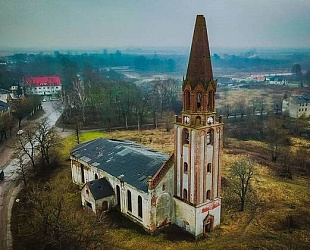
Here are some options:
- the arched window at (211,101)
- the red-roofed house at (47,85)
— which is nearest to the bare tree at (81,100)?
the red-roofed house at (47,85)

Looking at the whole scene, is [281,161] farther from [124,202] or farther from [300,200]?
[124,202]

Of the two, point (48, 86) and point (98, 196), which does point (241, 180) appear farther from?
point (48, 86)

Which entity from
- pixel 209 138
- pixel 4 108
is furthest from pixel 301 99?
pixel 4 108

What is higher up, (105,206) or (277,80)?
(277,80)

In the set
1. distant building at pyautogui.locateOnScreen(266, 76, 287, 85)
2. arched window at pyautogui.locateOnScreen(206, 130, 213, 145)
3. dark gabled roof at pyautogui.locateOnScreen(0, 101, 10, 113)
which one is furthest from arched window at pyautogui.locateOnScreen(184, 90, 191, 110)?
distant building at pyautogui.locateOnScreen(266, 76, 287, 85)

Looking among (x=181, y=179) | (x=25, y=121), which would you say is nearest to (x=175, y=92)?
(x=25, y=121)

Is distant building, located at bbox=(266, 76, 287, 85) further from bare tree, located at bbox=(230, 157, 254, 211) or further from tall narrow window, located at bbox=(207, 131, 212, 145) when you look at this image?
tall narrow window, located at bbox=(207, 131, 212, 145)

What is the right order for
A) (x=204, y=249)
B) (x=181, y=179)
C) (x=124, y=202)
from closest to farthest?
(x=204, y=249) → (x=181, y=179) → (x=124, y=202)
